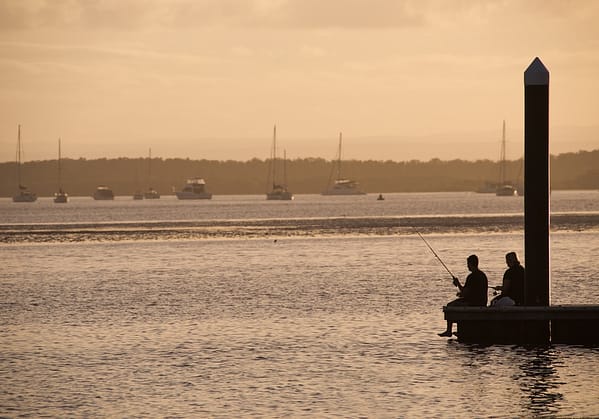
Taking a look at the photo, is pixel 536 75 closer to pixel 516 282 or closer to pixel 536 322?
pixel 516 282

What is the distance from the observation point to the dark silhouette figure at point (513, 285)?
27.1 m

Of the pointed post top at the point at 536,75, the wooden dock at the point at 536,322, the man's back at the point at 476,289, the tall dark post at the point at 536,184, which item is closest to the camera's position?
the wooden dock at the point at 536,322

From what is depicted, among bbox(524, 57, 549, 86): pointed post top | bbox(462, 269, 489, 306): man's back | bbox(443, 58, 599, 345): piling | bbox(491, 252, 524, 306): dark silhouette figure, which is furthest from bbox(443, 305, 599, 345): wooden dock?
bbox(524, 57, 549, 86): pointed post top

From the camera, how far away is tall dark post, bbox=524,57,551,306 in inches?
1066

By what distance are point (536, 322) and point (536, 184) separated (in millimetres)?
3335

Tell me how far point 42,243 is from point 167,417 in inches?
→ 3060

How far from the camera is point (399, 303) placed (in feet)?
133

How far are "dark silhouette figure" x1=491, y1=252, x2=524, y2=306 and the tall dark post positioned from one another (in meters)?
0.17

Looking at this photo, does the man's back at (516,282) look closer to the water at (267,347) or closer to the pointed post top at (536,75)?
the water at (267,347)

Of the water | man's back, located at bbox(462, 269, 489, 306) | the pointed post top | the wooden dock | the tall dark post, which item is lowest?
the water

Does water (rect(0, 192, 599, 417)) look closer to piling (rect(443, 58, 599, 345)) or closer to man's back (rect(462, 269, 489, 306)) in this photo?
piling (rect(443, 58, 599, 345))

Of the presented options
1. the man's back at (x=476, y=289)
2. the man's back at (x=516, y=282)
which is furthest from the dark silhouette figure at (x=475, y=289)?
the man's back at (x=516, y=282)

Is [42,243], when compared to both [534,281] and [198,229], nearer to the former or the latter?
[198,229]

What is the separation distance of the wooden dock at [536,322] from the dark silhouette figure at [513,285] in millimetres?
444
